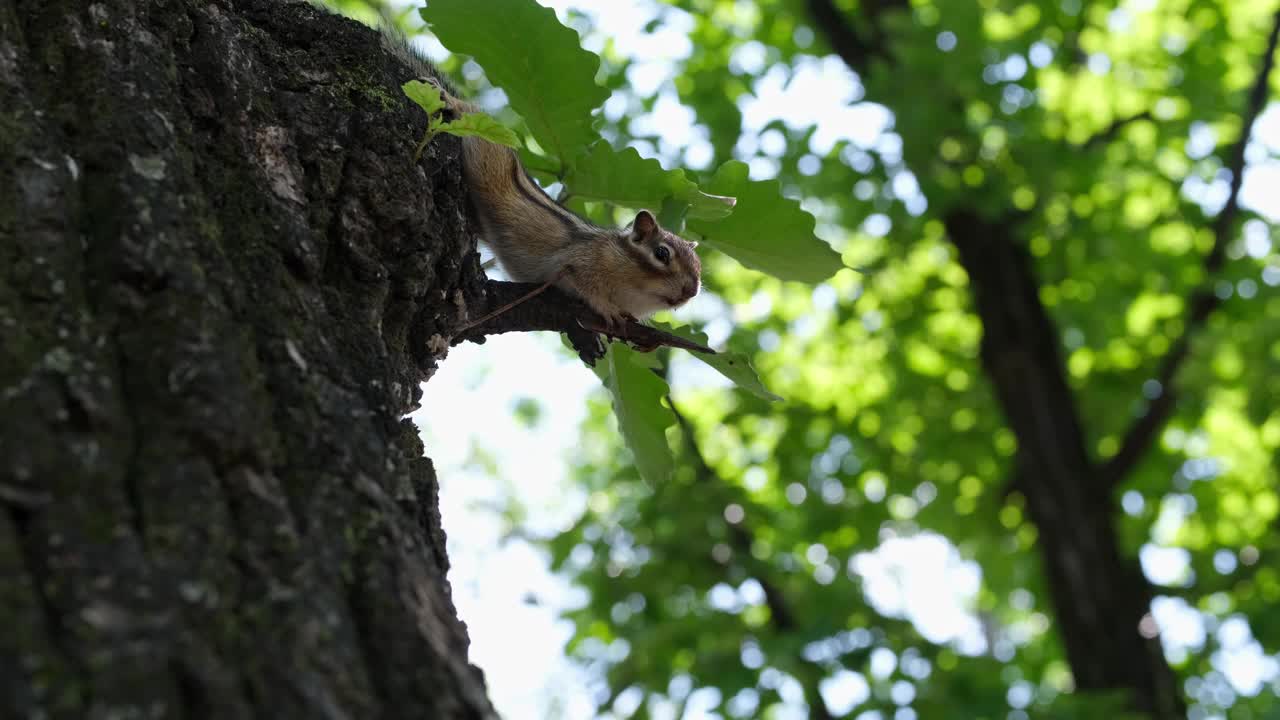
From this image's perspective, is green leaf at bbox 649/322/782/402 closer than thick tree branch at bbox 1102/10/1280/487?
Yes

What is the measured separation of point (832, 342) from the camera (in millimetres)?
9750

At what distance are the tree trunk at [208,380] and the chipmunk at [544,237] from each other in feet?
2.05

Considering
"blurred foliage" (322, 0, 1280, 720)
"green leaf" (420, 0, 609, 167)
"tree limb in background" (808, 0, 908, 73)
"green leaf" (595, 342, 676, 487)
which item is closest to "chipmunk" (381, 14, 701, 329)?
"green leaf" (595, 342, 676, 487)

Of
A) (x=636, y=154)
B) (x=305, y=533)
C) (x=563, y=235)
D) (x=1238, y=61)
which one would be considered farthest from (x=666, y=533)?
(x=1238, y=61)

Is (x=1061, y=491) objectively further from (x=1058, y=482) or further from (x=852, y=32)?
(x=852, y=32)

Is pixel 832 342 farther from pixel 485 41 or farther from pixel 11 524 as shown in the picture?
pixel 11 524

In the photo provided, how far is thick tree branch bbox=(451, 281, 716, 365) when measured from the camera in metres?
2.38

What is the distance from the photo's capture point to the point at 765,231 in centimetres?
247

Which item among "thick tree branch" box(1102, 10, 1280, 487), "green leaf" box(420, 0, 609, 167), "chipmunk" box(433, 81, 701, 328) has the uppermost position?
"thick tree branch" box(1102, 10, 1280, 487)

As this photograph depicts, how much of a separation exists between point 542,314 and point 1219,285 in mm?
6547

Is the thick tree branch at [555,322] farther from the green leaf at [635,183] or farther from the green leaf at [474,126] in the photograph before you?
the green leaf at [474,126]

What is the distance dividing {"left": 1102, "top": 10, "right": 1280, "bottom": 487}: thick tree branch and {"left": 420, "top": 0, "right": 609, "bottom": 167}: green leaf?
616 centimetres

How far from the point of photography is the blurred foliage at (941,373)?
6.21m

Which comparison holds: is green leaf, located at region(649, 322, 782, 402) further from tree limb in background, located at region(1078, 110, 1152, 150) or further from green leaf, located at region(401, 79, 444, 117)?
tree limb in background, located at region(1078, 110, 1152, 150)
